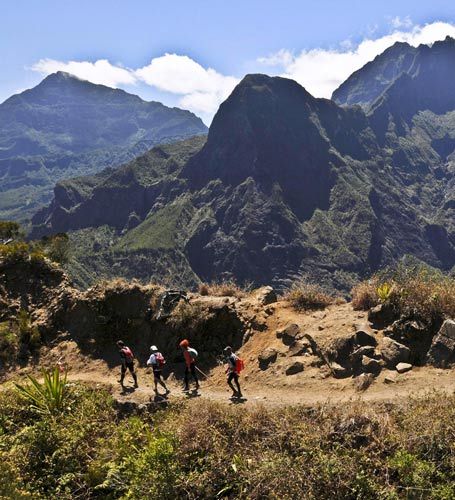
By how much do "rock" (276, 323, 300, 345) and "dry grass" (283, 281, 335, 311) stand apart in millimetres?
1715

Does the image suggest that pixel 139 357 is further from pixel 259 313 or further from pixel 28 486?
pixel 28 486

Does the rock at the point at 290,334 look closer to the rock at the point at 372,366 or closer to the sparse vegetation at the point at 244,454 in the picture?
the rock at the point at 372,366

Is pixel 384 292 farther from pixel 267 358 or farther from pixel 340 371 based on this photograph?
pixel 267 358

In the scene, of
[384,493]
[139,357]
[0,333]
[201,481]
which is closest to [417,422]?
[384,493]

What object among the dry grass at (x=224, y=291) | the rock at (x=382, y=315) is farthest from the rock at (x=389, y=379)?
the dry grass at (x=224, y=291)

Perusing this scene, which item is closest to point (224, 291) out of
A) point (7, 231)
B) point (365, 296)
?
point (365, 296)

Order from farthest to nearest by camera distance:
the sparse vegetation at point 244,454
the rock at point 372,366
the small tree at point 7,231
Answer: the small tree at point 7,231
the rock at point 372,366
the sparse vegetation at point 244,454

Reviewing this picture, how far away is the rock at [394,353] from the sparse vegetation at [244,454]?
7.43ft

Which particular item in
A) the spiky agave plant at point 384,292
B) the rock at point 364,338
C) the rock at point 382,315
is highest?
the spiky agave plant at point 384,292

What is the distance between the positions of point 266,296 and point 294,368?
195 inches

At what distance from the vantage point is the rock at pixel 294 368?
15790 mm

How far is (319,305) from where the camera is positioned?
1917 cm

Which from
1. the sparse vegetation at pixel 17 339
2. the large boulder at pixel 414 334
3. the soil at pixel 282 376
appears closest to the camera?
the soil at pixel 282 376

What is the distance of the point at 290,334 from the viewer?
17.3m
